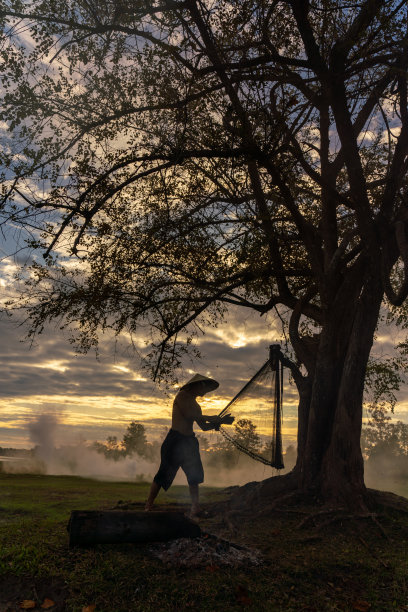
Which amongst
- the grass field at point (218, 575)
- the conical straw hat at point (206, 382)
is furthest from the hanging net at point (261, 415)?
the grass field at point (218, 575)

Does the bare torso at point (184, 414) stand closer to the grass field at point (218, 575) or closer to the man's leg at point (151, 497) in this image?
the man's leg at point (151, 497)

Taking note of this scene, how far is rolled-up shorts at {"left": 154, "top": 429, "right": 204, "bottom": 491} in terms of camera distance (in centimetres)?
916

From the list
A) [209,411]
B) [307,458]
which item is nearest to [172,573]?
[209,411]

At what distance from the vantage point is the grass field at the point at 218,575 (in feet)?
18.2

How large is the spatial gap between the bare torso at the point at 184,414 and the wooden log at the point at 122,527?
90.7 inches

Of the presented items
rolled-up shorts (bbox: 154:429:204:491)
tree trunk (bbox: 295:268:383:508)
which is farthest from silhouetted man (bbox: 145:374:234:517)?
tree trunk (bbox: 295:268:383:508)

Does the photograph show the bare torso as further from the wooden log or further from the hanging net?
the wooden log

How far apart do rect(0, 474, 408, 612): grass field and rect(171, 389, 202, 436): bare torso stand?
1.94 m

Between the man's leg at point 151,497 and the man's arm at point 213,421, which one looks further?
the man's arm at point 213,421

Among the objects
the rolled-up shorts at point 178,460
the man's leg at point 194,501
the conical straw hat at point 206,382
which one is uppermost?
the conical straw hat at point 206,382

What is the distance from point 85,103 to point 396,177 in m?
7.94

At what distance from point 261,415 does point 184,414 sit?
10.2 ft

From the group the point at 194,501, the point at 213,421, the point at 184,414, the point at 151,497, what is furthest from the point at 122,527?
the point at 213,421

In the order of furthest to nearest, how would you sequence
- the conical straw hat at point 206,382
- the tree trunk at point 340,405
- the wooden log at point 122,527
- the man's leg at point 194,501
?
the tree trunk at point 340,405, the conical straw hat at point 206,382, the man's leg at point 194,501, the wooden log at point 122,527
